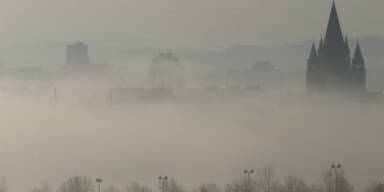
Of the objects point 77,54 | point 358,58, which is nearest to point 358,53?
point 358,58

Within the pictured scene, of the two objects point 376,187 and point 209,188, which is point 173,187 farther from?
point 376,187

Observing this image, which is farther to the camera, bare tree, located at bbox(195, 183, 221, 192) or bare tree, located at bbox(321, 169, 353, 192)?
bare tree, located at bbox(195, 183, 221, 192)

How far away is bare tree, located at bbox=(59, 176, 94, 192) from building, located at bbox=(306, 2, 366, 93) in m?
20.1

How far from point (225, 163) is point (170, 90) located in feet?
56.2

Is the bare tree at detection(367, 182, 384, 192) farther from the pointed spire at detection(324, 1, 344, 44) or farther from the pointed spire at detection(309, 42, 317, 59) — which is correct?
the pointed spire at detection(309, 42, 317, 59)

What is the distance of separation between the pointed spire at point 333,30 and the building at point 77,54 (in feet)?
38.4

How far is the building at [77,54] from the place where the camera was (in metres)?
53.6

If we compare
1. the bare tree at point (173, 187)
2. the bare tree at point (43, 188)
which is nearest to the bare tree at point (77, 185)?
the bare tree at point (43, 188)

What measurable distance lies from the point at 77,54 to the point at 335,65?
12.8 meters

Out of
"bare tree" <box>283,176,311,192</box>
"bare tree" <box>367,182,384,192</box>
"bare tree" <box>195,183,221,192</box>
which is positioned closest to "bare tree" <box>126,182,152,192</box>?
"bare tree" <box>195,183,221,192</box>

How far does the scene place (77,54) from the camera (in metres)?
54.2

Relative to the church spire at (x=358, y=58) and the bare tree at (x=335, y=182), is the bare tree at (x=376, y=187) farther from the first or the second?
the church spire at (x=358, y=58)

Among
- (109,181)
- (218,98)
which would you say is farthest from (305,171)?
(218,98)

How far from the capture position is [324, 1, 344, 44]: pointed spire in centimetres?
5414
